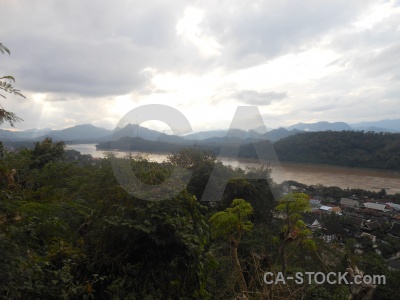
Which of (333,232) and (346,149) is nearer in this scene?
(333,232)

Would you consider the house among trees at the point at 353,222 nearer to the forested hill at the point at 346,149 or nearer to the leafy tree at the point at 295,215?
the leafy tree at the point at 295,215

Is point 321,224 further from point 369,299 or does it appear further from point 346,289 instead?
point 369,299

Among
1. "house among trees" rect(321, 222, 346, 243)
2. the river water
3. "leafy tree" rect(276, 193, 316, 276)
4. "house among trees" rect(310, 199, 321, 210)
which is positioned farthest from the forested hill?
"leafy tree" rect(276, 193, 316, 276)

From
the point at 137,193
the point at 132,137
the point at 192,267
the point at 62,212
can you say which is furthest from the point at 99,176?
the point at 192,267

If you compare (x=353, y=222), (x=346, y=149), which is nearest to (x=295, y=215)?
(x=353, y=222)

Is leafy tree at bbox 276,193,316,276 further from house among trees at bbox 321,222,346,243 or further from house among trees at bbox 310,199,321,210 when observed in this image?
house among trees at bbox 310,199,321,210

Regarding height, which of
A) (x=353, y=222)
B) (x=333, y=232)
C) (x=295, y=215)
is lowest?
(x=333, y=232)

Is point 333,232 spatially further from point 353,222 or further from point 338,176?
point 338,176

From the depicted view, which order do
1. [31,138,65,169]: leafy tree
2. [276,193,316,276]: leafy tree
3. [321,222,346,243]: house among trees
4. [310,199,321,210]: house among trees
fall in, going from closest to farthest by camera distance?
[276,193,316,276]: leafy tree → [31,138,65,169]: leafy tree → [321,222,346,243]: house among trees → [310,199,321,210]: house among trees
